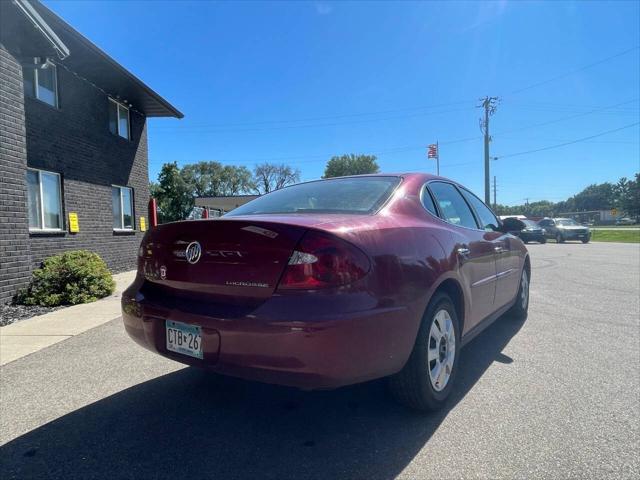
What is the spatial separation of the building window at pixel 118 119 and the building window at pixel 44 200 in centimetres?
300

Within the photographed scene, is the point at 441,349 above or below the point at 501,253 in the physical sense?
below

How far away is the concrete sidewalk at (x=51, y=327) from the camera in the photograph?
4.14 m

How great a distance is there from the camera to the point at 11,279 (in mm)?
6125

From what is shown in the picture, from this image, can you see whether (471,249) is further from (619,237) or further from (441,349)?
(619,237)

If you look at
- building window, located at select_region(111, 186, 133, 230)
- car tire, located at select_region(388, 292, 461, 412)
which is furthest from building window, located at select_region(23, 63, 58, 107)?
car tire, located at select_region(388, 292, 461, 412)

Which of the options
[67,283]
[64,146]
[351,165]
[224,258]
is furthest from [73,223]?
[351,165]

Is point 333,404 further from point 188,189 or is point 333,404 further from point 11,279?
point 188,189

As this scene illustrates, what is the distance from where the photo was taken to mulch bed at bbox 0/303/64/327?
17.8ft

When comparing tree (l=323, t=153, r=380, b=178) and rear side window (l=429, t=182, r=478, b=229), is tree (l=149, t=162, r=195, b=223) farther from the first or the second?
rear side window (l=429, t=182, r=478, b=229)

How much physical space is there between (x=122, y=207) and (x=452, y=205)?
10304 mm

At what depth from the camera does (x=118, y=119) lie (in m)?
11.4

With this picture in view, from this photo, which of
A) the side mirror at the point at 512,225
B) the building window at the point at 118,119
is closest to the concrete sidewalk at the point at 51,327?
the side mirror at the point at 512,225

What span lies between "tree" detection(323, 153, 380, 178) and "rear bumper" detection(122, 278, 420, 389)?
165 feet

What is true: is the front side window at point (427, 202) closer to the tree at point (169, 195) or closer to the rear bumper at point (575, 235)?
the rear bumper at point (575, 235)
